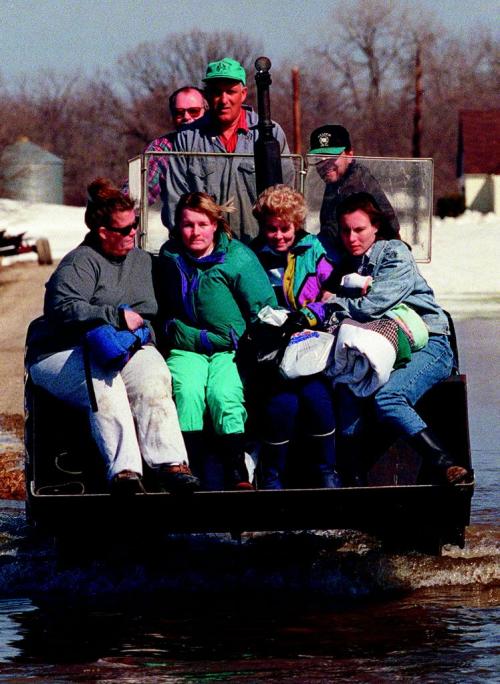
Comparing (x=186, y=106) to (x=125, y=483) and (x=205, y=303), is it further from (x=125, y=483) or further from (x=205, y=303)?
(x=125, y=483)

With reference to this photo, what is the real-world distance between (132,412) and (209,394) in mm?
333

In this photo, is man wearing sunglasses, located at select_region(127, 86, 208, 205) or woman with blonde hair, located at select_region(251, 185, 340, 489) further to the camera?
man wearing sunglasses, located at select_region(127, 86, 208, 205)

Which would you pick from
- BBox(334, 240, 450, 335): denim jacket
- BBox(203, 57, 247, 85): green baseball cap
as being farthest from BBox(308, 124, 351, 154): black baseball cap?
BBox(334, 240, 450, 335): denim jacket

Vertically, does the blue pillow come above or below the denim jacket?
below

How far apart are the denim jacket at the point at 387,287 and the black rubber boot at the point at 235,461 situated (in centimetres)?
70

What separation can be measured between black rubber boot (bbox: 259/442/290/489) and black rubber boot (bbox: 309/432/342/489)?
13 cm

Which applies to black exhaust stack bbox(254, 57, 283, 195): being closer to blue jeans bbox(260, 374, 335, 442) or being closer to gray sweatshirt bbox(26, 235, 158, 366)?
gray sweatshirt bbox(26, 235, 158, 366)

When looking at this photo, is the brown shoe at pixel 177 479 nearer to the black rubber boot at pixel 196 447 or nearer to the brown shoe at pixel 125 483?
the brown shoe at pixel 125 483

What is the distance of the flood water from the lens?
570 cm

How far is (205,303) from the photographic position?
21.5 feet

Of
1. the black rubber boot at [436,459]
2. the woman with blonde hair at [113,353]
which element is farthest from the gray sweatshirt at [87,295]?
the black rubber boot at [436,459]

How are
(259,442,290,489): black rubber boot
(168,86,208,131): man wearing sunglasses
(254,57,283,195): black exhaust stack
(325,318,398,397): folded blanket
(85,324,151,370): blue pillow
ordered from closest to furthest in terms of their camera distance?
1. (85,324,151,370): blue pillow
2. (325,318,398,397): folded blanket
3. (259,442,290,489): black rubber boot
4. (254,57,283,195): black exhaust stack
5. (168,86,208,131): man wearing sunglasses

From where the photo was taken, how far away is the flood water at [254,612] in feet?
18.7

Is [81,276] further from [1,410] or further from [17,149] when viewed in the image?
[17,149]
